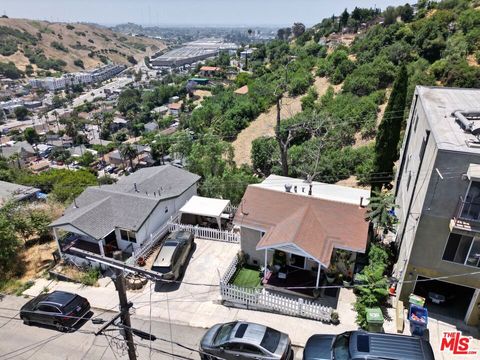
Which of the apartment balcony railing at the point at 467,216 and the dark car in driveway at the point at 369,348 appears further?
the apartment balcony railing at the point at 467,216

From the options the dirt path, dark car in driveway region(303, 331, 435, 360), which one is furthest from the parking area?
the dirt path

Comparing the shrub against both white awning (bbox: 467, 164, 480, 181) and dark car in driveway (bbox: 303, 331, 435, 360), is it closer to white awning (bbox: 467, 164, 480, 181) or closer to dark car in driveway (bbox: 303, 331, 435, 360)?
dark car in driveway (bbox: 303, 331, 435, 360)

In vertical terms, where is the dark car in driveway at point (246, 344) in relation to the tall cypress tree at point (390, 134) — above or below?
below

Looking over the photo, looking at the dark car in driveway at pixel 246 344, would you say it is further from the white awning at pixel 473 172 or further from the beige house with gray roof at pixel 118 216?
the white awning at pixel 473 172

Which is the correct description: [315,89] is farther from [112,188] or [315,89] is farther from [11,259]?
[11,259]

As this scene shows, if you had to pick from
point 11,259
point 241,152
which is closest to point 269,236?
point 11,259

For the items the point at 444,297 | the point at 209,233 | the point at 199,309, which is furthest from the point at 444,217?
the point at 209,233

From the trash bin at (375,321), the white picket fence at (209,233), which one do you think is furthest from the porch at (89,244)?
the trash bin at (375,321)
